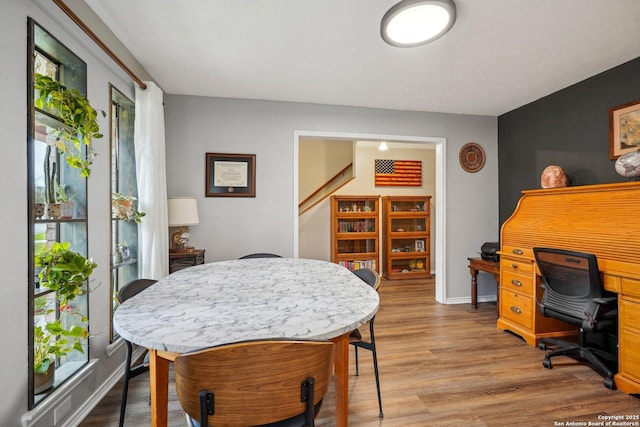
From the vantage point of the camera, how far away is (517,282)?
2.87 metres

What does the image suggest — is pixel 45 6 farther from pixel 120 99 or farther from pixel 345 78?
pixel 345 78

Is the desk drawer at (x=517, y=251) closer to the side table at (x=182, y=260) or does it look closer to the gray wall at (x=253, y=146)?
the gray wall at (x=253, y=146)

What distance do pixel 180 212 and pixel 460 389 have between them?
113 inches

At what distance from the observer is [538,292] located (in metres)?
2.69

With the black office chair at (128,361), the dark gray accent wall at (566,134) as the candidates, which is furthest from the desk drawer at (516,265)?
the black office chair at (128,361)

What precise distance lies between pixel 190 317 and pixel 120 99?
7.24 ft

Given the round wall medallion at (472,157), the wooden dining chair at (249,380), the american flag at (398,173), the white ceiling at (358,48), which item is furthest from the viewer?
the american flag at (398,173)

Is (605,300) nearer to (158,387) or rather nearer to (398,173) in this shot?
(158,387)

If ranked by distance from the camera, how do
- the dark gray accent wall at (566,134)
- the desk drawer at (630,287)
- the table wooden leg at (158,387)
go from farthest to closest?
the dark gray accent wall at (566,134) < the desk drawer at (630,287) < the table wooden leg at (158,387)

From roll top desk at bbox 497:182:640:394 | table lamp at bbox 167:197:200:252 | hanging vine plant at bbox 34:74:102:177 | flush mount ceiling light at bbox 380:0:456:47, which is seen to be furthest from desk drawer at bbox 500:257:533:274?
hanging vine plant at bbox 34:74:102:177

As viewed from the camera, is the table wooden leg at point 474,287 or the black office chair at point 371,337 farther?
the table wooden leg at point 474,287

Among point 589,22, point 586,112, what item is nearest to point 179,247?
point 589,22

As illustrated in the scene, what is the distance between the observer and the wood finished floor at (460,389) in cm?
174

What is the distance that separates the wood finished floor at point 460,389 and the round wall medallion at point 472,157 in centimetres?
213
